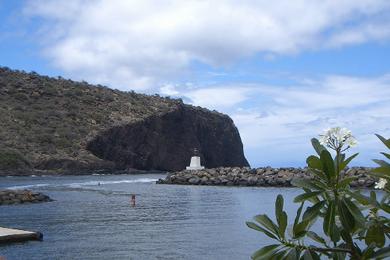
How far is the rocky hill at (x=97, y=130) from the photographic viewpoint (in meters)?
88.4

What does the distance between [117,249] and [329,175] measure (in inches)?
550

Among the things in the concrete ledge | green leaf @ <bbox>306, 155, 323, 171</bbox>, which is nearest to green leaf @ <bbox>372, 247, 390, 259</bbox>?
green leaf @ <bbox>306, 155, 323, 171</bbox>

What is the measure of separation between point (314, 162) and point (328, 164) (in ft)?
0.33

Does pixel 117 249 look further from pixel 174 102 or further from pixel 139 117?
pixel 174 102

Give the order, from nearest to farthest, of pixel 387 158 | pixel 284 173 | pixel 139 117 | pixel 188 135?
pixel 387 158
pixel 284 173
pixel 139 117
pixel 188 135

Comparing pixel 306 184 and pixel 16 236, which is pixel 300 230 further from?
pixel 16 236

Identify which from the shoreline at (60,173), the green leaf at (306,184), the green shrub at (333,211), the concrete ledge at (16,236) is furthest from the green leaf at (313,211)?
the shoreline at (60,173)

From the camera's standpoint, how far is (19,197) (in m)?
36.7

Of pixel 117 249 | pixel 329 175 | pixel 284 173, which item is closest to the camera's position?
pixel 329 175

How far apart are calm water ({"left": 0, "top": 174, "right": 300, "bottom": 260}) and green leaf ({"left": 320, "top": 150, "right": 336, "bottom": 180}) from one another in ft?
39.3

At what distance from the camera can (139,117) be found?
110688 mm

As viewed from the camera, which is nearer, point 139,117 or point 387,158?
point 387,158

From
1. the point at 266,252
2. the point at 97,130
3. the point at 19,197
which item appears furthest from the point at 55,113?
the point at 266,252

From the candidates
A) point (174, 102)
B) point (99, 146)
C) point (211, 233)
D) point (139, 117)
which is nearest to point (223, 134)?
point (174, 102)
